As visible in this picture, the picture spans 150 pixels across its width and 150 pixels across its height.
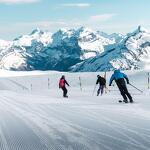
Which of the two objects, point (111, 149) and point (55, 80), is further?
point (55, 80)

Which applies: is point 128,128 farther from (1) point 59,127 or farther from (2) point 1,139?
(2) point 1,139

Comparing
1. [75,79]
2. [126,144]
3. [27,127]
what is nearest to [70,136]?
[126,144]

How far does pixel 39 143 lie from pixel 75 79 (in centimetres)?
5342

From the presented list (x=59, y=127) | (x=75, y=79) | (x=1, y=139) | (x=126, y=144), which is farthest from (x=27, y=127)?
(x=75, y=79)

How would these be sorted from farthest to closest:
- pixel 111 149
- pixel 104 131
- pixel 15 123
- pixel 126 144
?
pixel 15 123 < pixel 104 131 < pixel 126 144 < pixel 111 149

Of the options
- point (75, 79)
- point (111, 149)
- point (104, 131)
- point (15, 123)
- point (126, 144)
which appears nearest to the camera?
point (111, 149)

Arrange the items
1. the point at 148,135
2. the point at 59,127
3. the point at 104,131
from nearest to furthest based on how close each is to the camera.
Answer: the point at 148,135 < the point at 104,131 < the point at 59,127

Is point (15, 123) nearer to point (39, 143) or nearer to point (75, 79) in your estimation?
point (39, 143)

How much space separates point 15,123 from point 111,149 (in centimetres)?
579

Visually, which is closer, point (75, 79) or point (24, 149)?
point (24, 149)

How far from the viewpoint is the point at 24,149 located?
8.37 metres

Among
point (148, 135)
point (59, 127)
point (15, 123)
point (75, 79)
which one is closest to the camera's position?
point (148, 135)

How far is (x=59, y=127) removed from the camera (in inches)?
467

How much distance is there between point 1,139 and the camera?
9.89m
